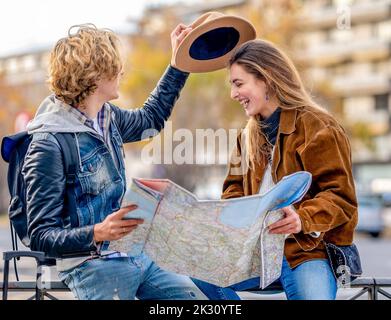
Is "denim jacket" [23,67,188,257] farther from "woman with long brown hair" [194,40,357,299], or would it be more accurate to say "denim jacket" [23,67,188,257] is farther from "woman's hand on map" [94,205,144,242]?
"woman with long brown hair" [194,40,357,299]

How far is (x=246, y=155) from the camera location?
256 cm

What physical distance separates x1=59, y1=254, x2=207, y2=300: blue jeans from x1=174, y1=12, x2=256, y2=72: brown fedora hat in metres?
0.67

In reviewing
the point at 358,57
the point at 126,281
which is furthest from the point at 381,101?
the point at 126,281

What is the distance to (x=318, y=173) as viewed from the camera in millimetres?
2314

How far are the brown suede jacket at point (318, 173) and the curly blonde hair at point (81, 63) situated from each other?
1.83 feet

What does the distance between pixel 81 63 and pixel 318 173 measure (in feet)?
2.42

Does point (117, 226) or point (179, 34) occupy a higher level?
point (179, 34)

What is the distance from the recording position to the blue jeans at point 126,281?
2162mm

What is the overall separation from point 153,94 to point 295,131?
0.57m

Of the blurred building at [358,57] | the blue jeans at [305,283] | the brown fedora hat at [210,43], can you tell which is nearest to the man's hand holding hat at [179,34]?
the brown fedora hat at [210,43]

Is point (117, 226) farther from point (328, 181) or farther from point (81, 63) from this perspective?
point (328, 181)

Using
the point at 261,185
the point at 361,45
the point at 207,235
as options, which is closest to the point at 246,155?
the point at 261,185

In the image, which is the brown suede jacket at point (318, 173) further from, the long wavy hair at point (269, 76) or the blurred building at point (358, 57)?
the blurred building at point (358, 57)

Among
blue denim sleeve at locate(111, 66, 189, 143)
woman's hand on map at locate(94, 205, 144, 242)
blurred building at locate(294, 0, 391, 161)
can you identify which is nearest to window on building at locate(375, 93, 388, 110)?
blurred building at locate(294, 0, 391, 161)
